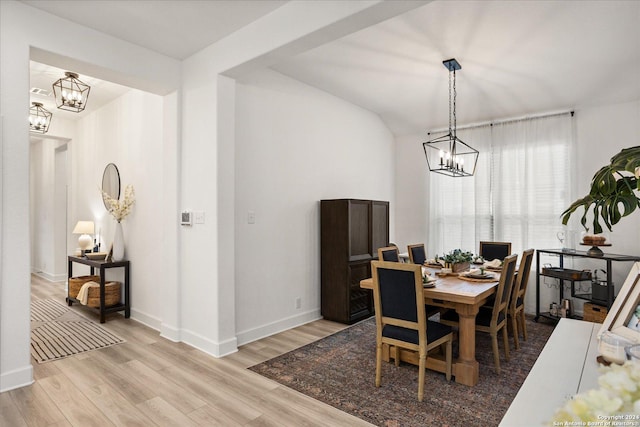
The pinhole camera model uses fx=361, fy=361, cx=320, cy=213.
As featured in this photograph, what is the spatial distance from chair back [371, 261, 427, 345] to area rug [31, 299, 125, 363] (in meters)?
2.74

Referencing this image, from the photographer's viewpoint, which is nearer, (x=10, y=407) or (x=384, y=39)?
(x=10, y=407)

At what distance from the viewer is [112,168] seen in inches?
197

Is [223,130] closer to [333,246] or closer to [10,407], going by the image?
[333,246]

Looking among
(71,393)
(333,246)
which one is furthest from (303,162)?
(71,393)

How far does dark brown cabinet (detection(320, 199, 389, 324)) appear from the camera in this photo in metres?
4.27

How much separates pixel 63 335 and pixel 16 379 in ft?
4.28

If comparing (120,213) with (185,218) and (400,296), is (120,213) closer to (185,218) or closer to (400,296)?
(185,218)

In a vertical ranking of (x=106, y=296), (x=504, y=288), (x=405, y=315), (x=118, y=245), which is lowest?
(x=106, y=296)

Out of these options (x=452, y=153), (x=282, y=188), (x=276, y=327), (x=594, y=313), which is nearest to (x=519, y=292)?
(x=594, y=313)

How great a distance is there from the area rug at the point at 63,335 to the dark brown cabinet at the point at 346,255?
2327 millimetres

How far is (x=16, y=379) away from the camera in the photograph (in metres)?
2.63

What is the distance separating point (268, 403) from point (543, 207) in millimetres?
4197

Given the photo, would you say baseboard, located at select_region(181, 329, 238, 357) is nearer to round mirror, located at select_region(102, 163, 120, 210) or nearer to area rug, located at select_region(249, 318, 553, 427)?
area rug, located at select_region(249, 318, 553, 427)

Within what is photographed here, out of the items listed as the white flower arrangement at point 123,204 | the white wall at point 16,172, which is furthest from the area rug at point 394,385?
the white flower arrangement at point 123,204
